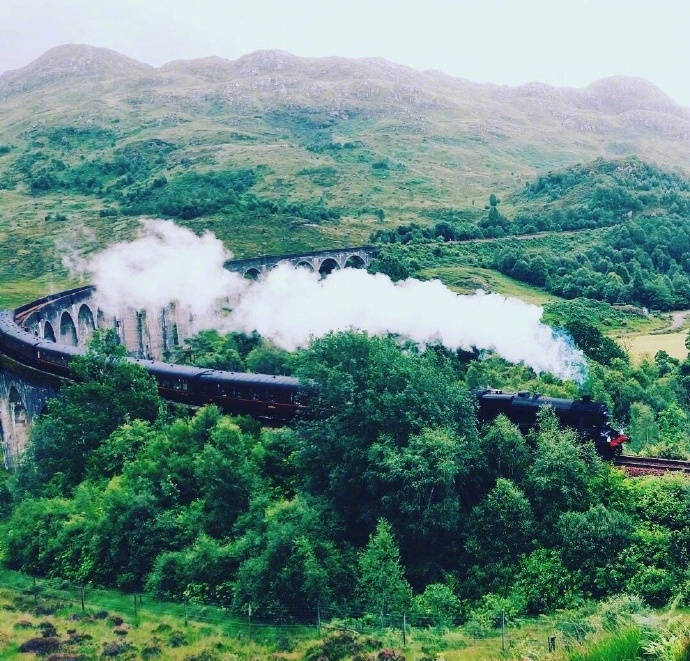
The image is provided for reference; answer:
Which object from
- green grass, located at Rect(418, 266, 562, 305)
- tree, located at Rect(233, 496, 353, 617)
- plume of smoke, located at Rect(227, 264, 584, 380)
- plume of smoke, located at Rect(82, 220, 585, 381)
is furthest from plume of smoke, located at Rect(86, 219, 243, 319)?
tree, located at Rect(233, 496, 353, 617)

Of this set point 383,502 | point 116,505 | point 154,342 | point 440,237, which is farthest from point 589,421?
point 440,237

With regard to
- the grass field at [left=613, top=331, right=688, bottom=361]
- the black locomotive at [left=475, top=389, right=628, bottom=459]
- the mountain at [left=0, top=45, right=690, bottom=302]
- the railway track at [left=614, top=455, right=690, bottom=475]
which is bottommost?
the grass field at [left=613, top=331, right=688, bottom=361]

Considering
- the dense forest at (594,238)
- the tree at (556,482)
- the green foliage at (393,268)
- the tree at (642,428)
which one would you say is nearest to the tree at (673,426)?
the tree at (642,428)

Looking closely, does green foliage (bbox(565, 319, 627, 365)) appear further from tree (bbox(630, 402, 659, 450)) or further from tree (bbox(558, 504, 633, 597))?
tree (bbox(558, 504, 633, 597))

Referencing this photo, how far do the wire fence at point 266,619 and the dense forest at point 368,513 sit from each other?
1.03 ft

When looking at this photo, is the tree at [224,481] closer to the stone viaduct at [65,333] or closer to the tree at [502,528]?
the tree at [502,528]

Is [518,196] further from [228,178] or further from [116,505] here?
[116,505]

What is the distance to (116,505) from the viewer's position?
83.1ft

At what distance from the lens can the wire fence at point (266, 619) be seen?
1762 cm

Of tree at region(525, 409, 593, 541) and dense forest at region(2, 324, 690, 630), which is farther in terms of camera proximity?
tree at region(525, 409, 593, 541)

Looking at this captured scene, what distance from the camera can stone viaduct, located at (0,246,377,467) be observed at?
40.8 metres

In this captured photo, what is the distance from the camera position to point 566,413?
25.6 metres

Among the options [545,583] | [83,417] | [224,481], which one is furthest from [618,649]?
[83,417]

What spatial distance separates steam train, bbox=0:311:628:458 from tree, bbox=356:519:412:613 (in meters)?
7.32
